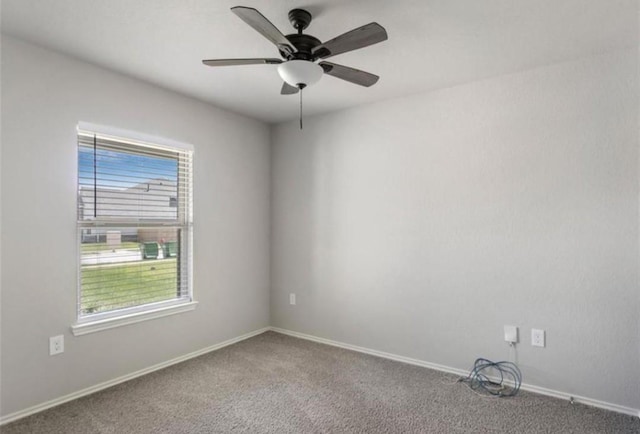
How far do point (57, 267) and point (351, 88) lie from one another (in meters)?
2.58

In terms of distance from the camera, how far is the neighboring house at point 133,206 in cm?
270

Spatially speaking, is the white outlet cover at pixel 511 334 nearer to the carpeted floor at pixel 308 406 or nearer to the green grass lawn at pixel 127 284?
the carpeted floor at pixel 308 406

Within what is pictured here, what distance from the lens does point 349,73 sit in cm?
215

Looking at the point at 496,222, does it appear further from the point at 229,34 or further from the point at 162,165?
the point at 162,165

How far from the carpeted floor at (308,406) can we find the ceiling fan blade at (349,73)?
2.10 m

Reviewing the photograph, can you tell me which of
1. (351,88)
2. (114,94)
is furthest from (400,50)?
(114,94)

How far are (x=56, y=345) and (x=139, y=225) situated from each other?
40.2 inches

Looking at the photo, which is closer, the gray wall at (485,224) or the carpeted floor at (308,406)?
the carpeted floor at (308,406)

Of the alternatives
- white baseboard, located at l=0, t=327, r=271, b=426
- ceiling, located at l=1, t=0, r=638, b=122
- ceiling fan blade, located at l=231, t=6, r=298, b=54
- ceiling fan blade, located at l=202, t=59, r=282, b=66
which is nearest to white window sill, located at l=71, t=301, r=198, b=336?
white baseboard, located at l=0, t=327, r=271, b=426

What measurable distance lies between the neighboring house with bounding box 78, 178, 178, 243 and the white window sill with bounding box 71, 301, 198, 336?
60 cm

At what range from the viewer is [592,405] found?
2.47 meters

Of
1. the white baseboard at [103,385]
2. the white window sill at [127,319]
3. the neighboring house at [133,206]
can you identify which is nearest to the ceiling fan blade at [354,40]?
the neighboring house at [133,206]

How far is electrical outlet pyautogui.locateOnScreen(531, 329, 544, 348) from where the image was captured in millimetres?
2658

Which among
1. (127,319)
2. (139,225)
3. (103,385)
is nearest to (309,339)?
(127,319)
